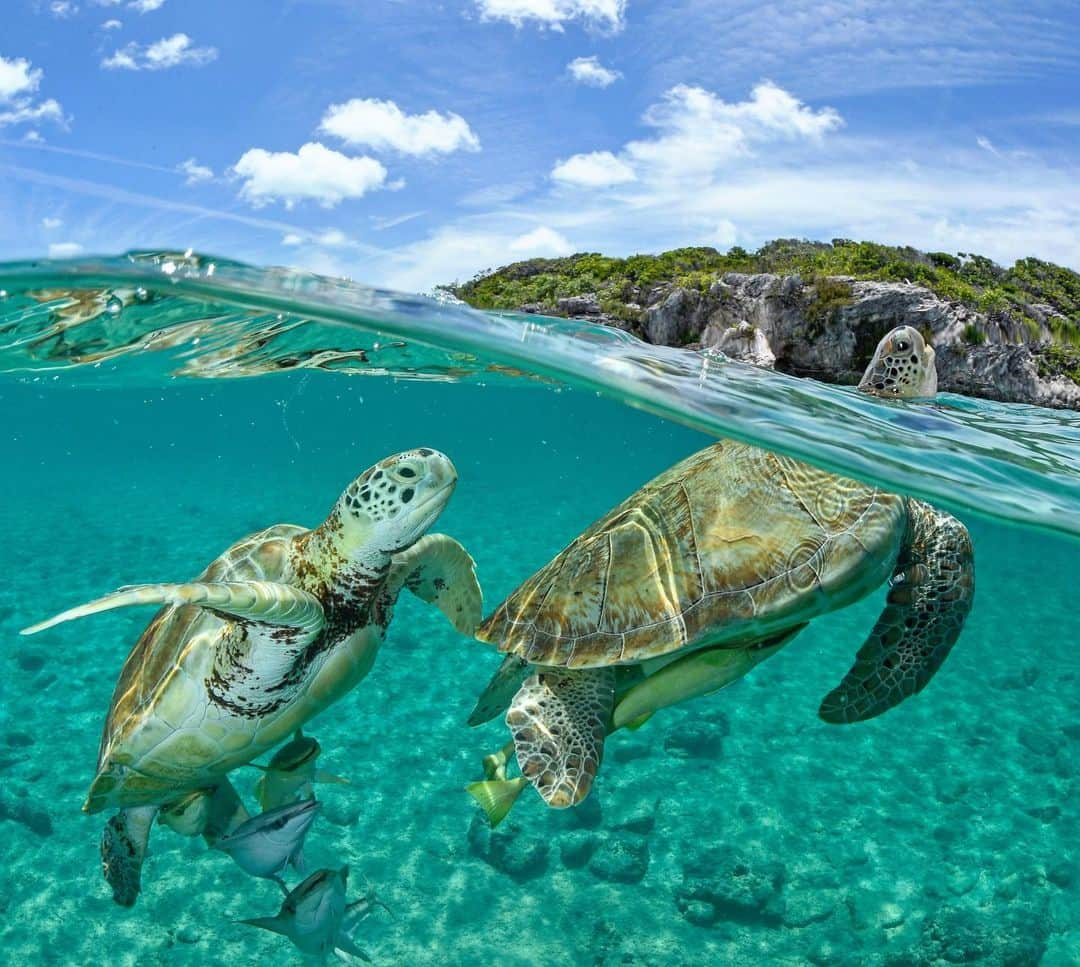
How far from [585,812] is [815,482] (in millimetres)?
3957

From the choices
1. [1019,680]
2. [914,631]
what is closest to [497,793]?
[914,631]

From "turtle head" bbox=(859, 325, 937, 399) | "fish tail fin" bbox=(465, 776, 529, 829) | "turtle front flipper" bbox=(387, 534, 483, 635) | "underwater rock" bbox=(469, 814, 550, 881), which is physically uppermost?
"turtle head" bbox=(859, 325, 937, 399)

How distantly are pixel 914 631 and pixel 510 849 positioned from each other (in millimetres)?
3701

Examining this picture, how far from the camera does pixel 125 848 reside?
4918 mm

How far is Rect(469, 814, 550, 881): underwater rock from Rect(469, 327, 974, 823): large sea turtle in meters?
2.50

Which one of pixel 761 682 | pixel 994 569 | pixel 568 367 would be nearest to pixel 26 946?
pixel 568 367

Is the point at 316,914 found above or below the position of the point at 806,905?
above

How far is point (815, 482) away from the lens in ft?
13.8

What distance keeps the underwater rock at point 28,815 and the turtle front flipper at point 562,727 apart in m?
5.15

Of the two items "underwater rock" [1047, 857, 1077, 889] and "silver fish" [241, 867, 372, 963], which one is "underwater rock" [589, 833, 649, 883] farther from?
"underwater rock" [1047, 857, 1077, 889]

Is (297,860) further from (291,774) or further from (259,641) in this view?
(259,641)

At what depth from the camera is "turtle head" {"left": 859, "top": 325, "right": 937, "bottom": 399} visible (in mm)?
5691

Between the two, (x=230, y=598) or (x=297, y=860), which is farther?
(x=297, y=860)

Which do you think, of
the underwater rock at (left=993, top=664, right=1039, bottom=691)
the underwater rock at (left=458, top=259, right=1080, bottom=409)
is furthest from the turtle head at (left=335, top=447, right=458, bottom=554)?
the underwater rock at (left=458, top=259, right=1080, bottom=409)
